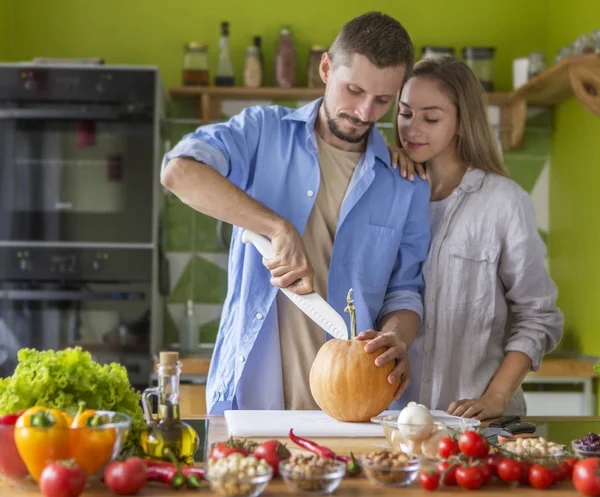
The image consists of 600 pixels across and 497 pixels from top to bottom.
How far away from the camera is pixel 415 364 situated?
7.08 ft

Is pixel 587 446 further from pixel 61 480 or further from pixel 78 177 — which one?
pixel 78 177

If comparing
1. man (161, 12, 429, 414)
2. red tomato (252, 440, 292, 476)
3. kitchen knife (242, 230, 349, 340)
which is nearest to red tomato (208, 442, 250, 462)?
red tomato (252, 440, 292, 476)

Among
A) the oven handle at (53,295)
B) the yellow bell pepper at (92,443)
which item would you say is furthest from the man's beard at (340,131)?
the oven handle at (53,295)

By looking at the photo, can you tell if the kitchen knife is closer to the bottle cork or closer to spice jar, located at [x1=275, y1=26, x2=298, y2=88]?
the bottle cork

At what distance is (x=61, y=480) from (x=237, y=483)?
208 mm

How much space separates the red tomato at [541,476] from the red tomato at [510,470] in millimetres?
16

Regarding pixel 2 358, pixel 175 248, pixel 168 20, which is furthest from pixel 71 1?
pixel 2 358

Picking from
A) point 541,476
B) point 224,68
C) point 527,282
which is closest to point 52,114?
point 224,68

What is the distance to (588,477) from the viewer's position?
47.8 inches

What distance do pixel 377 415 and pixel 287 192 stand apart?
0.55 m

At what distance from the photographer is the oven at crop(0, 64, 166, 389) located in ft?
11.5

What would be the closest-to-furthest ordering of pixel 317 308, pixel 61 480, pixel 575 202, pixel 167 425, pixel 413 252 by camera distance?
pixel 61 480 < pixel 167 425 < pixel 317 308 < pixel 413 252 < pixel 575 202

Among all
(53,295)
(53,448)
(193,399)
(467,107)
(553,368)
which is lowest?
(193,399)

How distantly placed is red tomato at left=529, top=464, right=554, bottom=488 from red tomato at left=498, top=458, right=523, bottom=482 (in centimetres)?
2
